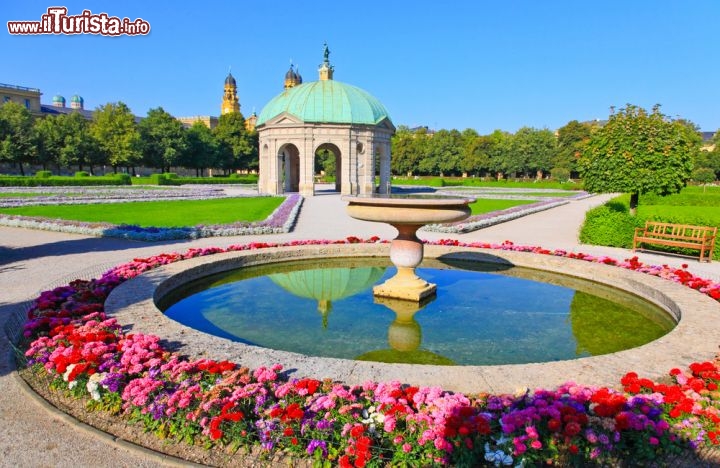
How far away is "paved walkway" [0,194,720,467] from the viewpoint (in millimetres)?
3814

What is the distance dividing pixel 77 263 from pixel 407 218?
330 inches

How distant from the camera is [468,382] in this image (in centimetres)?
446

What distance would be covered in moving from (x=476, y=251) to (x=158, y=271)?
7760 mm

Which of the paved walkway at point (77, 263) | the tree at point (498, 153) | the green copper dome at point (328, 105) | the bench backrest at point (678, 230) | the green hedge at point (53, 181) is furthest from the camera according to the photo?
the tree at point (498, 153)

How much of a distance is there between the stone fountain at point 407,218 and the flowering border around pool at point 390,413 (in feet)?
13.0

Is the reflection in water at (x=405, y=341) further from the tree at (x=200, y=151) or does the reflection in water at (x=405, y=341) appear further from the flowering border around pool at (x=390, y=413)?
the tree at (x=200, y=151)

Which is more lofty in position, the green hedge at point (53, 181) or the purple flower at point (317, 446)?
the green hedge at point (53, 181)

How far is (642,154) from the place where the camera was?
1898 centimetres

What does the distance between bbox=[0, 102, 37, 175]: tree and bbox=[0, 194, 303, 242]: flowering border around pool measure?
4733cm

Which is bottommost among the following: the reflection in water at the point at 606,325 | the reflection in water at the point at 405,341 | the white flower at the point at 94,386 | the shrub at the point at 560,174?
the reflection in water at the point at 606,325

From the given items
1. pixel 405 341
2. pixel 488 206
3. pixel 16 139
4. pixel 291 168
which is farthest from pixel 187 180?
pixel 405 341

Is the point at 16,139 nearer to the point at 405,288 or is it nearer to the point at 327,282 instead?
the point at 327,282

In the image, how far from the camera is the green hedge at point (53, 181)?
46.0 metres

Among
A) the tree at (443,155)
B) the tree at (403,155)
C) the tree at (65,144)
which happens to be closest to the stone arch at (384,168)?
the tree at (65,144)
